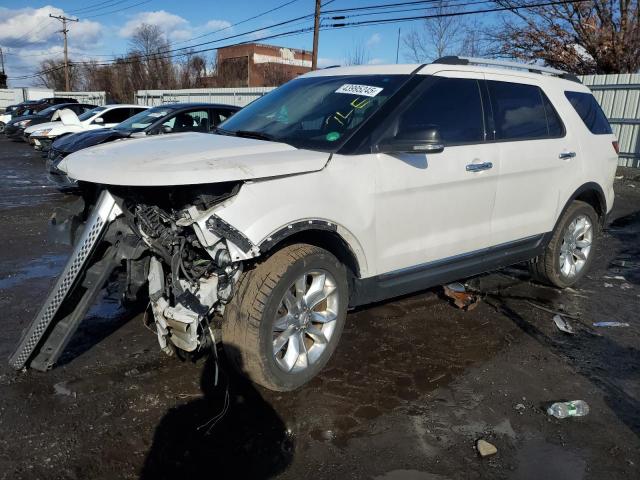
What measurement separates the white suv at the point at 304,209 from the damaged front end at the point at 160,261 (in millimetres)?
10

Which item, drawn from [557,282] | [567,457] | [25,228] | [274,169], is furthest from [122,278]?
[25,228]

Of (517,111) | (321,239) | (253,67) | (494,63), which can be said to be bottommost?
(321,239)

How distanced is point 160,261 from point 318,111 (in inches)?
60.9

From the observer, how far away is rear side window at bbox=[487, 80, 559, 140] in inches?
167

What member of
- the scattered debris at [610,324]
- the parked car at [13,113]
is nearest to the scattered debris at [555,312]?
the scattered debris at [610,324]

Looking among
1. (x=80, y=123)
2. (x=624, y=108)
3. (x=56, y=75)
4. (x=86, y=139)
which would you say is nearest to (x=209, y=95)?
(x=80, y=123)

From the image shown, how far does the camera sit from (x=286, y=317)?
3.18 meters

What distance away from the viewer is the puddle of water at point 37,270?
16.8 ft

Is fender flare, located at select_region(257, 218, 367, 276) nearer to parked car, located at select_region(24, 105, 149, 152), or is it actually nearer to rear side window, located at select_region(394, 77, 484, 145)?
rear side window, located at select_region(394, 77, 484, 145)

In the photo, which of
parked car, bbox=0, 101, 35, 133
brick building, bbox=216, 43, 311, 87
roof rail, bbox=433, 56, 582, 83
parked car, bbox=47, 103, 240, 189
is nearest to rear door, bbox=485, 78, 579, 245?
roof rail, bbox=433, 56, 582, 83

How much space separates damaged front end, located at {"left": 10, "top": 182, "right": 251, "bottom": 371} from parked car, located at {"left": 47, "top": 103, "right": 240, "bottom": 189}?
622 cm

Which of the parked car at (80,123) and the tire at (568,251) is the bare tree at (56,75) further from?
the tire at (568,251)

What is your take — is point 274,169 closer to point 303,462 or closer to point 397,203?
point 397,203

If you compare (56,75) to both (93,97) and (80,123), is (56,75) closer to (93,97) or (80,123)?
(93,97)
